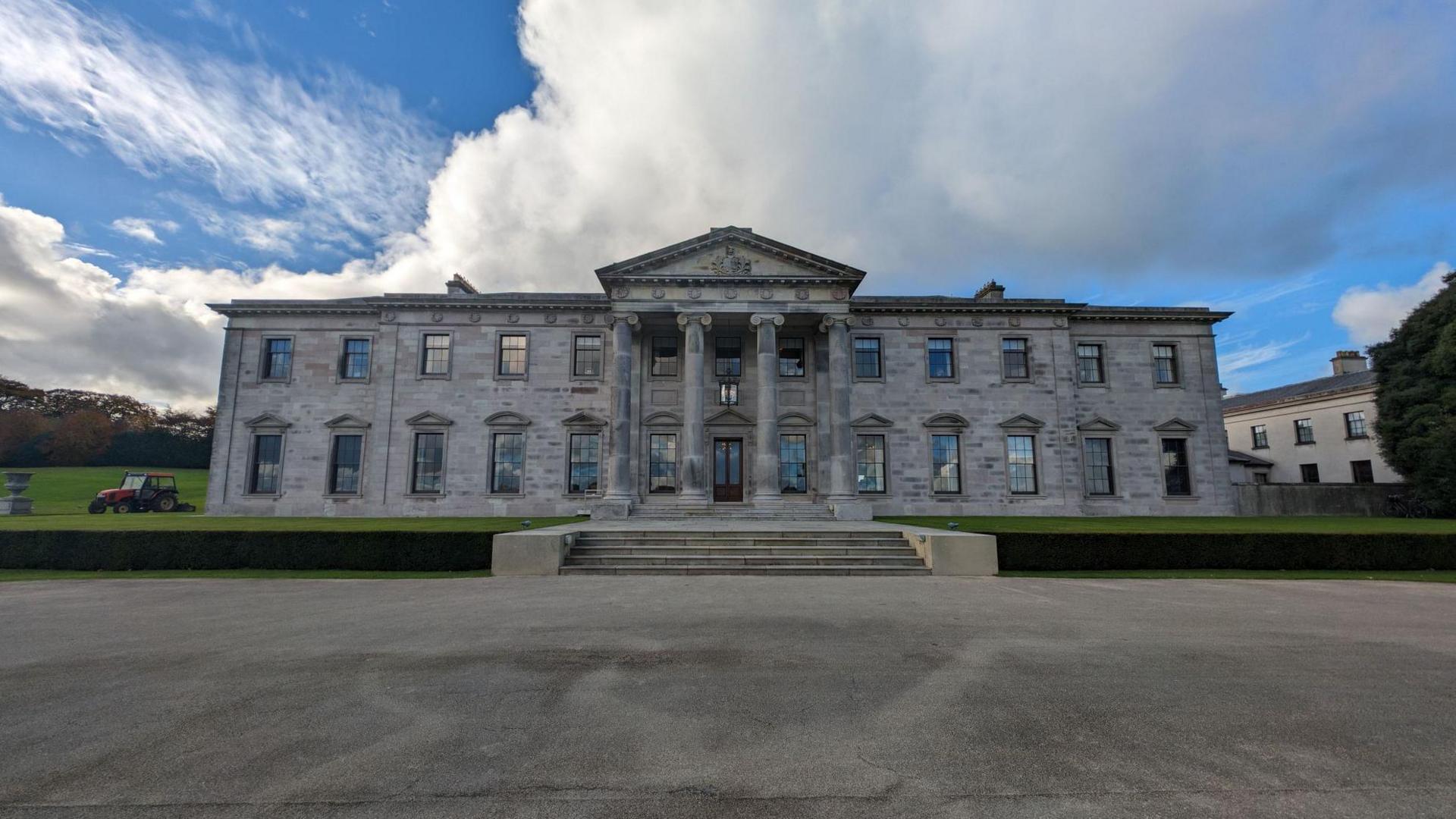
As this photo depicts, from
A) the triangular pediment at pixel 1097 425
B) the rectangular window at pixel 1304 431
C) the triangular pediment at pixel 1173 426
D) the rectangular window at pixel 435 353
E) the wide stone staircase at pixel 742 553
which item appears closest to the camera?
the wide stone staircase at pixel 742 553

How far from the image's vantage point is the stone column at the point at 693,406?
2298 cm

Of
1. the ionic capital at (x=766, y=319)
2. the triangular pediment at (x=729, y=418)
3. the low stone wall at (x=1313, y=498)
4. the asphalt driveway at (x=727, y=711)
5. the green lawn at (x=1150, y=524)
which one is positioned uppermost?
the ionic capital at (x=766, y=319)

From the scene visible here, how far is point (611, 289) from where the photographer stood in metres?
24.1

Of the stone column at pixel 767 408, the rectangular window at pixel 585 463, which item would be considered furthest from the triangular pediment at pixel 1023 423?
the rectangular window at pixel 585 463

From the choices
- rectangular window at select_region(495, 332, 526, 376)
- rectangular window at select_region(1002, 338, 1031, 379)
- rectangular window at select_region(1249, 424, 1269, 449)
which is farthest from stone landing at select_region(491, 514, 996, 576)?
rectangular window at select_region(1249, 424, 1269, 449)

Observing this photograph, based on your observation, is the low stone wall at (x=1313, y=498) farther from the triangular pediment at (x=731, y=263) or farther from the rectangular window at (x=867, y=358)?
the triangular pediment at (x=731, y=263)

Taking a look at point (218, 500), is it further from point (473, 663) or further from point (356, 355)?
point (473, 663)

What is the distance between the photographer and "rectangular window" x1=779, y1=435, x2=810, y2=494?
25.6 metres

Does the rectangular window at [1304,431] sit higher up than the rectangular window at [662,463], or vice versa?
the rectangular window at [1304,431]

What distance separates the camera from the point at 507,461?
25750mm

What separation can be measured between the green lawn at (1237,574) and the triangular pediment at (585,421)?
679 inches

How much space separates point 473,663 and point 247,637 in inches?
141

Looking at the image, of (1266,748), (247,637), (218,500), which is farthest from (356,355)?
(1266,748)

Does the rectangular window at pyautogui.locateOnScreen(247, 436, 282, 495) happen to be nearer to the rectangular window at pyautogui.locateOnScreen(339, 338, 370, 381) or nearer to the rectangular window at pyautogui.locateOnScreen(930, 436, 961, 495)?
the rectangular window at pyautogui.locateOnScreen(339, 338, 370, 381)
